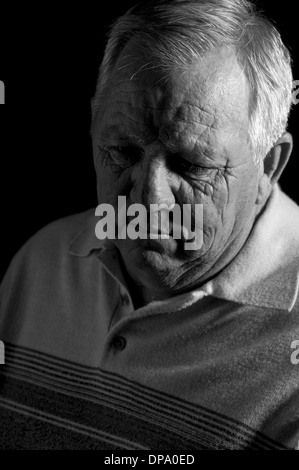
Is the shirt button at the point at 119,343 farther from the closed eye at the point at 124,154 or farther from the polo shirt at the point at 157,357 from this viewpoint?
the closed eye at the point at 124,154

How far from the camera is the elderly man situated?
144 cm

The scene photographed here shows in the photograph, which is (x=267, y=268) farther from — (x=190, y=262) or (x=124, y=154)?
(x=124, y=154)

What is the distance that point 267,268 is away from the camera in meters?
1.60

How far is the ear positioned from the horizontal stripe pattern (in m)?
0.52

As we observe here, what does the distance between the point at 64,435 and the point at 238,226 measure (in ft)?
2.25

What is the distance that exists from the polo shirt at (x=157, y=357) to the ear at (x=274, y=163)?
0.07 metres

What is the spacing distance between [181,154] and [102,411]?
0.68 meters

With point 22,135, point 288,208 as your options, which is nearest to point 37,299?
point 22,135

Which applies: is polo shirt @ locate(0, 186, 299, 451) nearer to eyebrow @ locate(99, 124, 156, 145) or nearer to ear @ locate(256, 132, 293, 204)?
ear @ locate(256, 132, 293, 204)

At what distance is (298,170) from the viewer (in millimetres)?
2027

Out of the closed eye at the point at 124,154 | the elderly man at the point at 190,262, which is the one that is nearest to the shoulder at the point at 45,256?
the elderly man at the point at 190,262

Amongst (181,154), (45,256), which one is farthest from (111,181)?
(45,256)

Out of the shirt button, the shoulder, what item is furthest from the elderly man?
the shoulder

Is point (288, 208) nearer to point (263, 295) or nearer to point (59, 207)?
point (263, 295)
